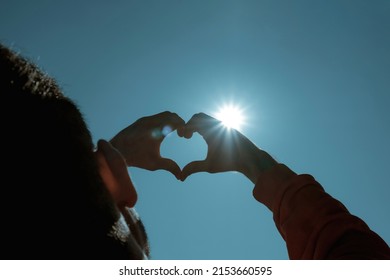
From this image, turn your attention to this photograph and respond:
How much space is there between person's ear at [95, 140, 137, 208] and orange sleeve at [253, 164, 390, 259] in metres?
1.07

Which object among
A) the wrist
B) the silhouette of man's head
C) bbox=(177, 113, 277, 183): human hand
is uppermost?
bbox=(177, 113, 277, 183): human hand

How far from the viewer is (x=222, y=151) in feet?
9.03

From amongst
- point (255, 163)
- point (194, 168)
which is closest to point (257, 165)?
point (255, 163)

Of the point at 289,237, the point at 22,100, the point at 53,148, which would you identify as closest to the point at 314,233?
the point at 289,237

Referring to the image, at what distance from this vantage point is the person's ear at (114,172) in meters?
1.26

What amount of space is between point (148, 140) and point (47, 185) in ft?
5.41

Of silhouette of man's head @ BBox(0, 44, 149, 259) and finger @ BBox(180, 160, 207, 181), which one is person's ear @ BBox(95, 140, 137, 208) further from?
finger @ BBox(180, 160, 207, 181)

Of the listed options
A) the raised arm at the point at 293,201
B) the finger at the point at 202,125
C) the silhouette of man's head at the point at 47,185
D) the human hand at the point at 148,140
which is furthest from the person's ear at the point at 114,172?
the finger at the point at 202,125

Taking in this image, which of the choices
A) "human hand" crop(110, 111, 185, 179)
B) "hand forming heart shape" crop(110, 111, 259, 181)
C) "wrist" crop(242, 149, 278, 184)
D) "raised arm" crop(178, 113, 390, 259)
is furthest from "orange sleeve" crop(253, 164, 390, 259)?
"human hand" crop(110, 111, 185, 179)

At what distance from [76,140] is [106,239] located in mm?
418

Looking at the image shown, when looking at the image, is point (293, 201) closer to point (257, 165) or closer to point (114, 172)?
point (257, 165)

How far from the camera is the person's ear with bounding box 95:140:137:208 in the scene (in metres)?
1.26

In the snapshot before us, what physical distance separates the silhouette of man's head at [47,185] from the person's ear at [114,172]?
0.14ft

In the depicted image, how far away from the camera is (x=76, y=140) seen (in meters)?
1.22
